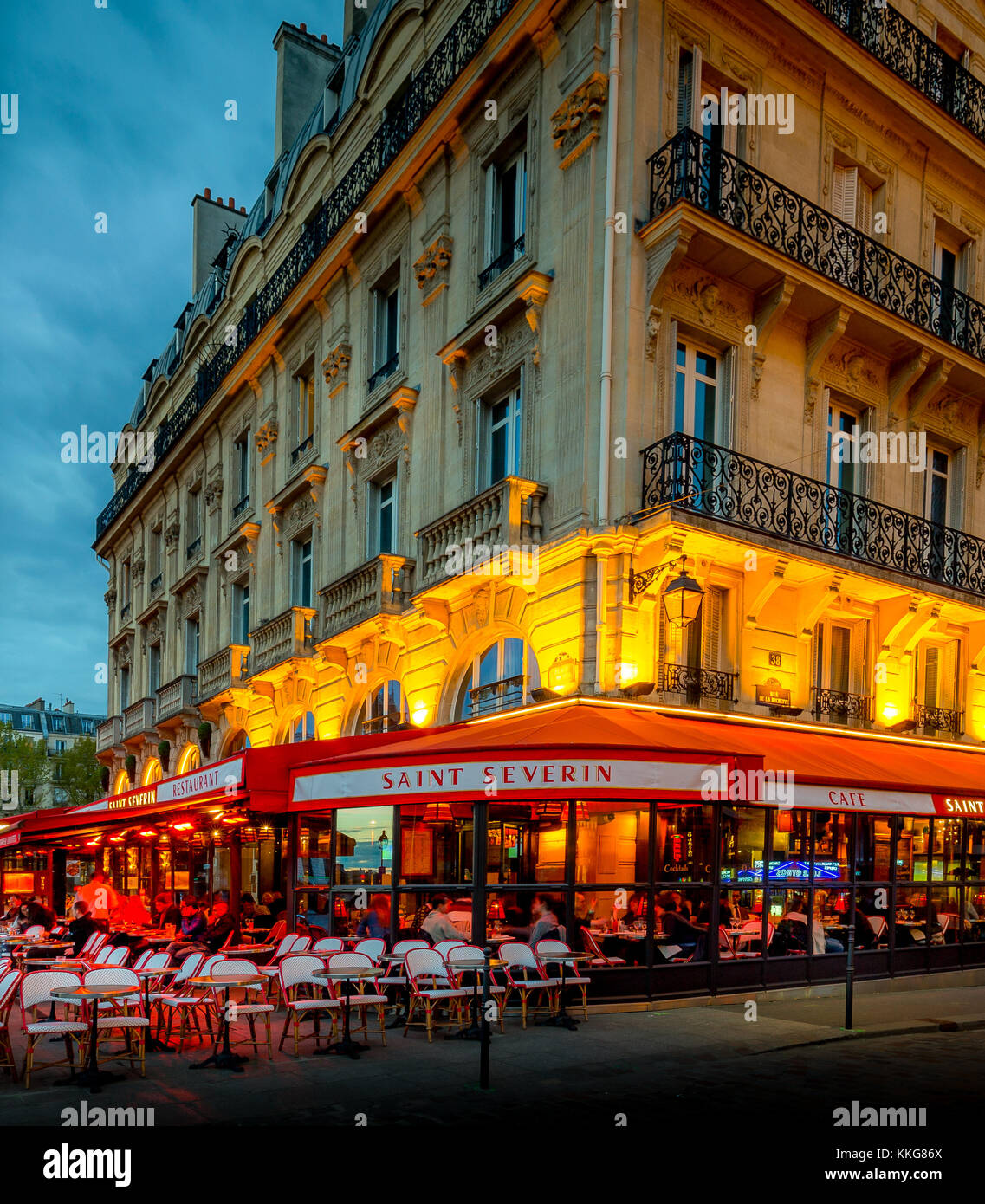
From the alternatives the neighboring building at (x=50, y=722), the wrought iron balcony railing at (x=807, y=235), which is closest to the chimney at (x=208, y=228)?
the wrought iron balcony railing at (x=807, y=235)

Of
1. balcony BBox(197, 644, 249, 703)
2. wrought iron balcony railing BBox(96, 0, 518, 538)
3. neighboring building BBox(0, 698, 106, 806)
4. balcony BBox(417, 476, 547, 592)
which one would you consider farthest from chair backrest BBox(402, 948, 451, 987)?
neighboring building BBox(0, 698, 106, 806)

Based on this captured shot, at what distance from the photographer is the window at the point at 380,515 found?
19109 mm

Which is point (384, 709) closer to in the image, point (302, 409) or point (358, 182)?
point (302, 409)

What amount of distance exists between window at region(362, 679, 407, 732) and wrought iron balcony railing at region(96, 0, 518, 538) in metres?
9.16

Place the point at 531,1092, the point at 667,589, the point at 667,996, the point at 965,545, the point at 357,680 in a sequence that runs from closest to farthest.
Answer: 1. the point at 531,1092
2. the point at 667,996
3. the point at 667,589
4. the point at 965,545
5. the point at 357,680

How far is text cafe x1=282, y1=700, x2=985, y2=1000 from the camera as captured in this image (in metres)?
11.4

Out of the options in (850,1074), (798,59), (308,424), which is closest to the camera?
(850,1074)

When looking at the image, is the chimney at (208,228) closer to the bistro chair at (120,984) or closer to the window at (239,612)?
the window at (239,612)

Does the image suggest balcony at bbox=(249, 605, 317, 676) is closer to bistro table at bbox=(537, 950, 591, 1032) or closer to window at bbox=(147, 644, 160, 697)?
bistro table at bbox=(537, 950, 591, 1032)

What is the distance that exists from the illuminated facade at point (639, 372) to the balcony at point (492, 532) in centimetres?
5

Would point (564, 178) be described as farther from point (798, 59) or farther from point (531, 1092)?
point (531, 1092)

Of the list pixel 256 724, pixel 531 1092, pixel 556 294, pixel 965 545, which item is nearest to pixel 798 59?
pixel 556 294

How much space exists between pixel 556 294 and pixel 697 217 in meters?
2.21

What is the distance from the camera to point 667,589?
492 inches
